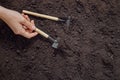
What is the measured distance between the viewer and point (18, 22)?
1.86m

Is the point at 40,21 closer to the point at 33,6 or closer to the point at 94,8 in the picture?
the point at 33,6

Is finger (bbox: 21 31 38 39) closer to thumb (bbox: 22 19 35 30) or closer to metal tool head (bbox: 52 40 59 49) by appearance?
thumb (bbox: 22 19 35 30)

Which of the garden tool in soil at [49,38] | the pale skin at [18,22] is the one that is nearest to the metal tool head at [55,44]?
the garden tool in soil at [49,38]

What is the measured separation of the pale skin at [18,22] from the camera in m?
1.86

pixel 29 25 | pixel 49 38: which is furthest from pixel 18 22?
pixel 49 38

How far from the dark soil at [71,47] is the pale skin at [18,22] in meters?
0.09

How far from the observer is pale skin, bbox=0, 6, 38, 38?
186 cm

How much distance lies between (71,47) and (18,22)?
1.49 feet

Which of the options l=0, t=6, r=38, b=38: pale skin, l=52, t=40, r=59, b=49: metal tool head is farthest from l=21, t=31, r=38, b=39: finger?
l=52, t=40, r=59, b=49: metal tool head

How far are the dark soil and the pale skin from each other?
0.09m

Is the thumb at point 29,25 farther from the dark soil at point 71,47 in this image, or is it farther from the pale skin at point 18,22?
the dark soil at point 71,47

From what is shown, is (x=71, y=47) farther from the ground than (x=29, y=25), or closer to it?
closer to it

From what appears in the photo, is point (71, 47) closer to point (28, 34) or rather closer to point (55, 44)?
point (55, 44)

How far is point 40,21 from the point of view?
6.44 ft
